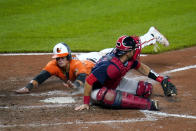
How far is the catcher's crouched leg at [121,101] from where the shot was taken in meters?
5.66

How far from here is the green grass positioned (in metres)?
11.1

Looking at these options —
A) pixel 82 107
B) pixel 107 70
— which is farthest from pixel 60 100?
pixel 107 70

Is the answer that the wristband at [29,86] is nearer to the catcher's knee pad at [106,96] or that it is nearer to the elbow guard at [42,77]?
the elbow guard at [42,77]

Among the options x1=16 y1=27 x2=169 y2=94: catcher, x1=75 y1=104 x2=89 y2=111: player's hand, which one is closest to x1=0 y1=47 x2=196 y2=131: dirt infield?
x1=75 y1=104 x2=89 y2=111: player's hand

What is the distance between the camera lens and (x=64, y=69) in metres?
7.21

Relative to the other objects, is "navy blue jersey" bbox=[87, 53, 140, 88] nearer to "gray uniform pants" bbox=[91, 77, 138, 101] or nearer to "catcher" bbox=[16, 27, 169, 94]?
"gray uniform pants" bbox=[91, 77, 138, 101]

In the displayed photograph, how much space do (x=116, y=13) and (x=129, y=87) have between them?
338 inches

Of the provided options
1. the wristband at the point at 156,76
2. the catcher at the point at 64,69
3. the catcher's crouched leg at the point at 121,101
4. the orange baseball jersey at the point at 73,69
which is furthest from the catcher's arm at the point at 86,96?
the orange baseball jersey at the point at 73,69

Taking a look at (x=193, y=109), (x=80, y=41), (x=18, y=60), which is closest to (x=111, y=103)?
(x=193, y=109)

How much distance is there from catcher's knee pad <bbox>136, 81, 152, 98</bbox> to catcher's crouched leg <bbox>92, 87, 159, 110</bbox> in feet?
1.89

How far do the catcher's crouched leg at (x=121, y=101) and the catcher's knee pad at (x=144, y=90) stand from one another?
576mm

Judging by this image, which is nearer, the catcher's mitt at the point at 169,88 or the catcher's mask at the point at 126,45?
the catcher's mask at the point at 126,45

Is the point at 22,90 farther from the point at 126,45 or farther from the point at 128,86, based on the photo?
the point at 126,45

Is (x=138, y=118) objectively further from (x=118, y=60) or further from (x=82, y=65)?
(x=82, y=65)
